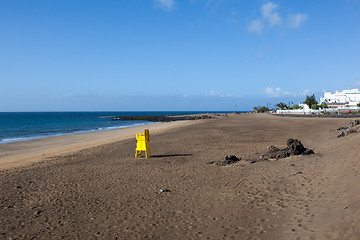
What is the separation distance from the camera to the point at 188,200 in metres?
7.15

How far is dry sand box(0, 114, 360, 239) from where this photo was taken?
5238mm

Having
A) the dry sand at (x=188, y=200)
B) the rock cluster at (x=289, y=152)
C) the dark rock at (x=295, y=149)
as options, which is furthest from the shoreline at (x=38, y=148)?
the dark rock at (x=295, y=149)

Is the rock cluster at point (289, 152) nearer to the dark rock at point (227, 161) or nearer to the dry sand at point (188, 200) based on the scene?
the dry sand at point (188, 200)

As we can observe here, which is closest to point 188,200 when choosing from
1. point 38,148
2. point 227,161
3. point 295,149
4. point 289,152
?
point 227,161

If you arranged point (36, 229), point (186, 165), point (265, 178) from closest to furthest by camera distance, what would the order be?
point (36, 229) → point (265, 178) → point (186, 165)

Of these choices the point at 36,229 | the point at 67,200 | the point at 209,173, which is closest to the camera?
the point at 36,229

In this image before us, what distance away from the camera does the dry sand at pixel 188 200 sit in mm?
5238

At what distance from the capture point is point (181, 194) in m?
7.67

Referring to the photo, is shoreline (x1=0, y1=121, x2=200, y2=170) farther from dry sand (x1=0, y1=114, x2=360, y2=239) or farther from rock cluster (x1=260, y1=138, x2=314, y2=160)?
rock cluster (x1=260, y1=138, x2=314, y2=160)

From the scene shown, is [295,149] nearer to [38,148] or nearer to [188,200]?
[188,200]

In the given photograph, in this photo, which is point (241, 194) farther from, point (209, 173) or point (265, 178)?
point (209, 173)

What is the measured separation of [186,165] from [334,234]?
745 cm

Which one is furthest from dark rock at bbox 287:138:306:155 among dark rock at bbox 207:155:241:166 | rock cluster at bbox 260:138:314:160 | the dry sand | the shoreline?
the shoreline

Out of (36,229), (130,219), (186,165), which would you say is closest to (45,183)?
(36,229)
